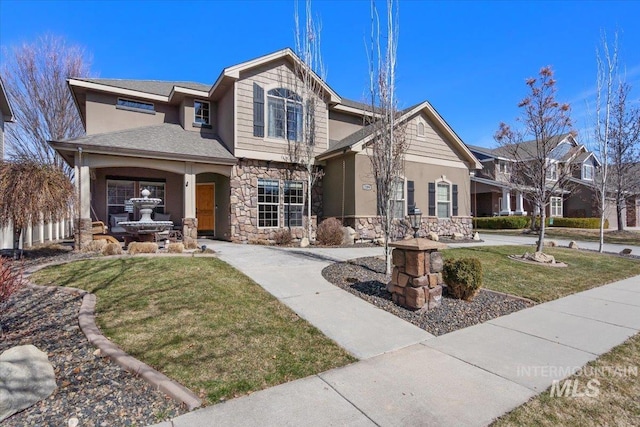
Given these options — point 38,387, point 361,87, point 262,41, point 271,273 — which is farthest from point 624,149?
point 38,387

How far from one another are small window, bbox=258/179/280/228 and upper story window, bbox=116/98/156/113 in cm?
585

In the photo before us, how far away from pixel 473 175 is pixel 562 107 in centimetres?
1878

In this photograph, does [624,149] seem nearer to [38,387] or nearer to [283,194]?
[283,194]

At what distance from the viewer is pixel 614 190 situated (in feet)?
59.5

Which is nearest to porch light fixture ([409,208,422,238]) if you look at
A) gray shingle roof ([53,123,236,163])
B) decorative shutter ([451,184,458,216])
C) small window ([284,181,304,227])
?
small window ([284,181,304,227])

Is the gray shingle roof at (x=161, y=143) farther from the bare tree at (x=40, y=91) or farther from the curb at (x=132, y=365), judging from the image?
the bare tree at (x=40, y=91)

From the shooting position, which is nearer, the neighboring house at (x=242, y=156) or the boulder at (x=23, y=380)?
the boulder at (x=23, y=380)

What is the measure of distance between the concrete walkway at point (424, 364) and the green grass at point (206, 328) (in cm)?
24

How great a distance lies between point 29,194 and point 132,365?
6.75m

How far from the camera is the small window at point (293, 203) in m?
12.9

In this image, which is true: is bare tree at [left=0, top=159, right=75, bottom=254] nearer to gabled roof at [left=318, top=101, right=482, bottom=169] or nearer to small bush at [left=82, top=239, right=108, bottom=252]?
small bush at [left=82, top=239, right=108, bottom=252]

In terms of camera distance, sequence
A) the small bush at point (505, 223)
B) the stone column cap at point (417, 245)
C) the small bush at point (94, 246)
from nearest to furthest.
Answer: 1. the stone column cap at point (417, 245)
2. the small bush at point (94, 246)
3. the small bush at point (505, 223)

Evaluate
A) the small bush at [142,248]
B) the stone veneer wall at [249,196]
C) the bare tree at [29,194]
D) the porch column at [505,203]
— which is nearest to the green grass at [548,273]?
the stone veneer wall at [249,196]

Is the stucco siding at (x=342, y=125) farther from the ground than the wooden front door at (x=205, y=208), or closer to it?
farther from the ground
